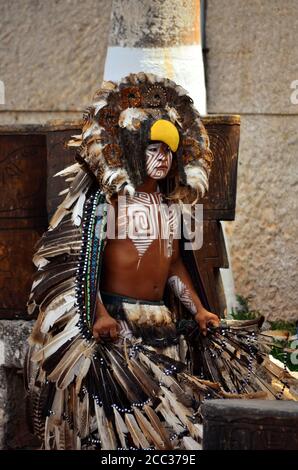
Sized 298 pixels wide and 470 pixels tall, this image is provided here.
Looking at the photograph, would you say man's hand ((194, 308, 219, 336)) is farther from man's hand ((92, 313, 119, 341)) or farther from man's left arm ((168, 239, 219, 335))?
man's hand ((92, 313, 119, 341))

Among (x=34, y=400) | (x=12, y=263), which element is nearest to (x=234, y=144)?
(x=12, y=263)

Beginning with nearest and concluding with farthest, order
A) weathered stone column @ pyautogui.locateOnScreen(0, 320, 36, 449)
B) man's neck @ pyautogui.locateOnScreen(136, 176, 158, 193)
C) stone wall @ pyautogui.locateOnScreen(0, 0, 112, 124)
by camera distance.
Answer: man's neck @ pyautogui.locateOnScreen(136, 176, 158, 193)
weathered stone column @ pyautogui.locateOnScreen(0, 320, 36, 449)
stone wall @ pyautogui.locateOnScreen(0, 0, 112, 124)

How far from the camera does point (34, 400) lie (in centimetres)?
653

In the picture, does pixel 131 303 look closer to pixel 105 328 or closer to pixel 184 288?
pixel 105 328

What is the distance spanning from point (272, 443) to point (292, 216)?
425 cm

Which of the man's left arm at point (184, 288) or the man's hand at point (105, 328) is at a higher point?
the man's left arm at point (184, 288)

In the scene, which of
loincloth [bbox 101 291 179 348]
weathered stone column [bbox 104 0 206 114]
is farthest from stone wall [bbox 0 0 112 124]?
loincloth [bbox 101 291 179 348]

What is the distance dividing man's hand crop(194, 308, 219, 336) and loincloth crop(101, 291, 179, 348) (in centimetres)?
18

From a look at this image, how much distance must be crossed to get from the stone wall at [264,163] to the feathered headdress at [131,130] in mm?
2970

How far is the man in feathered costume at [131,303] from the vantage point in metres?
6.18

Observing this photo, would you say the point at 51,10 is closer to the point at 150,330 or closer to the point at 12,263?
the point at 12,263

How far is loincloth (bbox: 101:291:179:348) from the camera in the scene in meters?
6.46

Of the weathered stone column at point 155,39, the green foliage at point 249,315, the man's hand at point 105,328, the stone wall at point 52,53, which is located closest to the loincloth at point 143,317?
the man's hand at point 105,328

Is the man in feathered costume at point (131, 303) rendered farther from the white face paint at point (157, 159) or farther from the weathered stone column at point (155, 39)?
the weathered stone column at point (155, 39)
